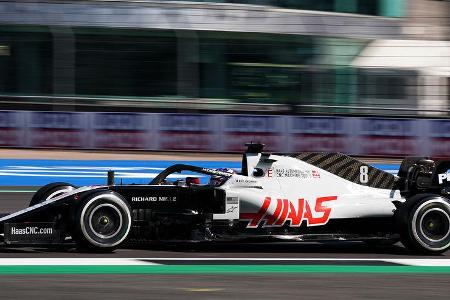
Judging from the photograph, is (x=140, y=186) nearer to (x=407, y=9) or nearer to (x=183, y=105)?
(x=183, y=105)

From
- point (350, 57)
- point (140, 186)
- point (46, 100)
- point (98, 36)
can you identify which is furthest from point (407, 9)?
point (140, 186)

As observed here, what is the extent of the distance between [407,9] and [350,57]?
14.7ft

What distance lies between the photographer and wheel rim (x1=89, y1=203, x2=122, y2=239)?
25.7ft

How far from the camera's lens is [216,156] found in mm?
20656

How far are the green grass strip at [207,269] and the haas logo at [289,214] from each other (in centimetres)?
76

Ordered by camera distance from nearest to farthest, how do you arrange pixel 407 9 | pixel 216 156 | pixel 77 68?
pixel 216 156 → pixel 77 68 → pixel 407 9

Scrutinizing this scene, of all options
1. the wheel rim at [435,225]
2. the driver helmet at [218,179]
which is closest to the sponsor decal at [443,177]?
the wheel rim at [435,225]

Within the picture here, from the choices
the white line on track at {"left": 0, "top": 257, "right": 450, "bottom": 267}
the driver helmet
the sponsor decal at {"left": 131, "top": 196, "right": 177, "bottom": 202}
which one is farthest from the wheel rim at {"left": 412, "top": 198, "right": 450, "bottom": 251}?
the sponsor decal at {"left": 131, "top": 196, "right": 177, "bottom": 202}

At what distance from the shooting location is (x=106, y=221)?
310 inches

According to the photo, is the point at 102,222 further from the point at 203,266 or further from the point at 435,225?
the point at 435,225

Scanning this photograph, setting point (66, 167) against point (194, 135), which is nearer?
point (66, 167)

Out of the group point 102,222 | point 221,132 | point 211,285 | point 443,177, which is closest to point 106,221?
point 102,222

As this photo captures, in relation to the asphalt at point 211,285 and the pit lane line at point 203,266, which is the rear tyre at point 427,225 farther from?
the asphalt at point 211,285

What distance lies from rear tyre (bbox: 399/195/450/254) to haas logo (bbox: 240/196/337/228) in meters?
0.73
